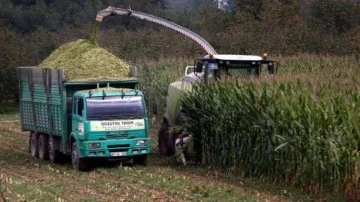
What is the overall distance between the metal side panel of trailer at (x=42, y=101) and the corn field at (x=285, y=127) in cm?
338

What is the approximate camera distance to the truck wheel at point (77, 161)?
2175 cm

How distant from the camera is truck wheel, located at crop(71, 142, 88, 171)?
71.4ft

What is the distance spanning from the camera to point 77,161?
2198 cm

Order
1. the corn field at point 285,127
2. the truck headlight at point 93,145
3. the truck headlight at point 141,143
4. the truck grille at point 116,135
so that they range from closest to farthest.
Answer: the corn field at point 285,127 < the truck headlight at point 93,145 < the truck grille at point 116,135 < the truck headlight at point 141,143

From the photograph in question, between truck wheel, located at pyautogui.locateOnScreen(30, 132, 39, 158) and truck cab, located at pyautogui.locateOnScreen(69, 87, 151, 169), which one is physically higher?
truck cab, located at pyautogui.locateOnScreen(69, 87, 151, 169)

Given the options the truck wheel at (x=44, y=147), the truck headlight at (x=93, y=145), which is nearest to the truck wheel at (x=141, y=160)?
the truck headlight at (x=93, y=145)

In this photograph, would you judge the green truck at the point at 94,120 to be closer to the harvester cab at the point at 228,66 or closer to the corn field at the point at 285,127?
the corn field at the point at 285,127

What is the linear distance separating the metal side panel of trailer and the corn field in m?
3.38

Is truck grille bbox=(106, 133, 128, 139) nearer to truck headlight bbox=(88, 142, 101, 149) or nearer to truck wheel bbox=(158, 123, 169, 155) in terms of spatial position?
truck headlight bbox=(88, 142, 101, 149)

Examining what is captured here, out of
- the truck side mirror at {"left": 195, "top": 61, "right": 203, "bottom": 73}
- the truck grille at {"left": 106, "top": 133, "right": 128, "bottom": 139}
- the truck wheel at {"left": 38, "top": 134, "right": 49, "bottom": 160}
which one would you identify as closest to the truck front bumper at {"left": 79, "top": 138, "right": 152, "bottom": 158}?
the truck grille at {"left": 106, "top": 133, "right": 128, "bottom": 139}

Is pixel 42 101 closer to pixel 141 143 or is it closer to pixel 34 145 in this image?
pixel 34 145

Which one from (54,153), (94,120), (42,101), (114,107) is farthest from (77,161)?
(42,101)

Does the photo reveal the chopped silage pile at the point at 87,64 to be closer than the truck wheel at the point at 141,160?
No

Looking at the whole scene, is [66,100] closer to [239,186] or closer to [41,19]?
[239,186]
